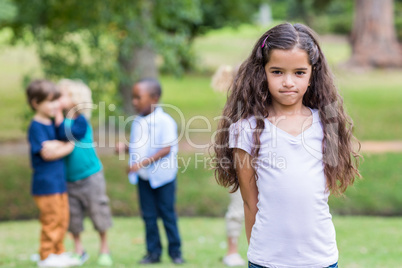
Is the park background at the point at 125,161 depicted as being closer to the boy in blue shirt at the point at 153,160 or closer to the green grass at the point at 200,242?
the green grass at the point at 200,242

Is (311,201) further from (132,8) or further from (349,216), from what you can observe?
(132,8)

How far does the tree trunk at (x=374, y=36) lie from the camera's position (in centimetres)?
2259

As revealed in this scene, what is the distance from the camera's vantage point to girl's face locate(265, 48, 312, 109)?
108 inches

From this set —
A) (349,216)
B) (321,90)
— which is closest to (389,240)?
(349,216)

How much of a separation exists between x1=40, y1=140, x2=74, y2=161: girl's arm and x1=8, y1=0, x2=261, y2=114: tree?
4.41m

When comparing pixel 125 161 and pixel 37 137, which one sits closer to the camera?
pixel 37 137

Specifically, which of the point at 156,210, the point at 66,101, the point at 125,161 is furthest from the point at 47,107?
the point at 125,161

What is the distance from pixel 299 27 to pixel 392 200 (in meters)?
7.66

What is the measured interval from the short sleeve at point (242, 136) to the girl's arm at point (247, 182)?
3 cm

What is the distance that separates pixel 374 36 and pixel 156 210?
19.5 m

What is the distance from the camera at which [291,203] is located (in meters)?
2.73

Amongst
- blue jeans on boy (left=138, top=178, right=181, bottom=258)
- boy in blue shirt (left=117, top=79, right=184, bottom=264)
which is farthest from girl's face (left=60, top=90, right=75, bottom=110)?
blue jeans on boy (left=138, top=178, right=181, bottom=258)

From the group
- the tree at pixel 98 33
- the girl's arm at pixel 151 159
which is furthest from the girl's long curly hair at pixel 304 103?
the tree at pixel 98 33

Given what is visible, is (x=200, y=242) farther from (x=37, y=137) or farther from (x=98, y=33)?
(x=98, y=33)
